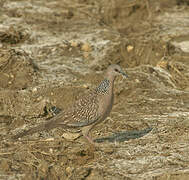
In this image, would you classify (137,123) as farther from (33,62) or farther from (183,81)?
(33,62)

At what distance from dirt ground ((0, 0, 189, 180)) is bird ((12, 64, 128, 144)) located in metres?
0.26

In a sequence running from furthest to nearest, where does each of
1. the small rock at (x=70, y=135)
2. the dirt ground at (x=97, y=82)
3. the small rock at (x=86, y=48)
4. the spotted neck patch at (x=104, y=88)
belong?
1. the small rock at (x=86, y=48)
2. the small rock at (x=70, y=135)
3. the spotted neck patch at (x=104, y=88)
4. the dirt ground at (x=97, y=82)

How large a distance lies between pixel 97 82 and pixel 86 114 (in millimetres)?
2043

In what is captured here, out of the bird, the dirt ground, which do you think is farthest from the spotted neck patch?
the dirt ground

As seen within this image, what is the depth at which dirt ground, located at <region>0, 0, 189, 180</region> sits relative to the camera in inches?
221

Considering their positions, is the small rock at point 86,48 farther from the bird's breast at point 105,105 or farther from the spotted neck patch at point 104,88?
the bird's breast at point 105,105

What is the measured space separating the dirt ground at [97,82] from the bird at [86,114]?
26 cm

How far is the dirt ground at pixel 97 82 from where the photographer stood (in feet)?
18.5

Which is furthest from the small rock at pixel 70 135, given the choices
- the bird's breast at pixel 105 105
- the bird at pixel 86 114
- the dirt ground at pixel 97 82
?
the bird's breast at pixel 105 105

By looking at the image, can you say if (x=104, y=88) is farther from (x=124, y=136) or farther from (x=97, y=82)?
(x=97, y=82)

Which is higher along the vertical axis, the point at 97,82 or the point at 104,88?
the point at 104,88

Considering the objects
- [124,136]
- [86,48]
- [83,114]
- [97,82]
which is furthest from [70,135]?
[86,48]

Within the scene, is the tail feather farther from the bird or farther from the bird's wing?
the bird's wing

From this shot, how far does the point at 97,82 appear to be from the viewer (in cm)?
788
